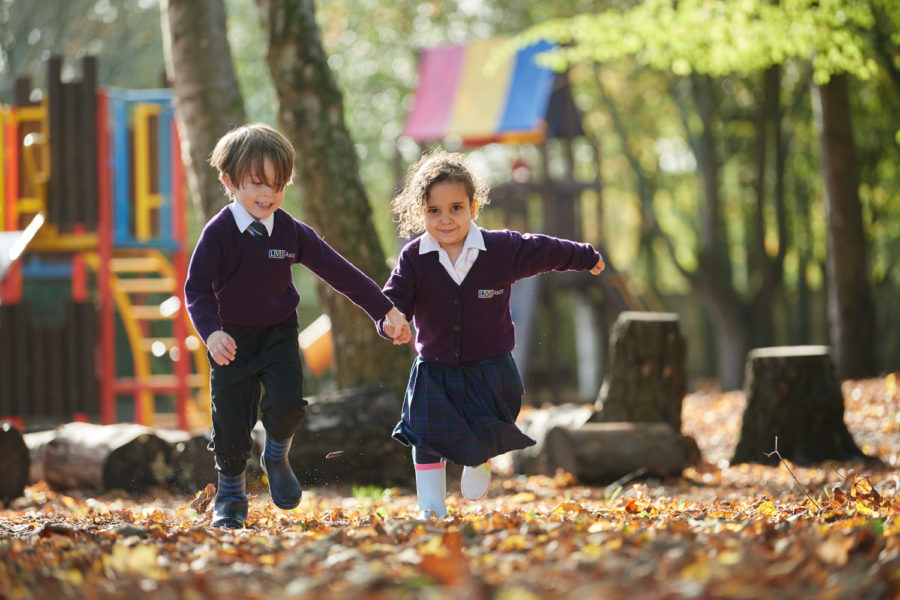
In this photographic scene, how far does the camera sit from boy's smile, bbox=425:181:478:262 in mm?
5023

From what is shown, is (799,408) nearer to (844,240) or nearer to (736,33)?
Result: (736,33)

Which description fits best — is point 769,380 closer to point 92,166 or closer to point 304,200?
point 304,200

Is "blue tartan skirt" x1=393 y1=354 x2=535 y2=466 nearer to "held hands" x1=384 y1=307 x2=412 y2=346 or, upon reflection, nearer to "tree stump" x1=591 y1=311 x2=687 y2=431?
"held hands" x1=384 y1=307 x2=412 y2=346

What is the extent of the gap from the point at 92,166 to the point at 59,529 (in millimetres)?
7854

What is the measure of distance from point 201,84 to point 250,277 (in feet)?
16.1

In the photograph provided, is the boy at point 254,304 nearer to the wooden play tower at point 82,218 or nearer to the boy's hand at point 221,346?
the boy's hand at point 221,346

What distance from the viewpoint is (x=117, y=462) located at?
24.6ft

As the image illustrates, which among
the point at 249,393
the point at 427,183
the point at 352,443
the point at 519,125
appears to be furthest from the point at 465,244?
the point at 519,125

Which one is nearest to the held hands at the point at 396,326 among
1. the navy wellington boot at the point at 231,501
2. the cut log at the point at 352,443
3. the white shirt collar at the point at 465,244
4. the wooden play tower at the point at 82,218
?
the white shirt collar at the point at 465,244

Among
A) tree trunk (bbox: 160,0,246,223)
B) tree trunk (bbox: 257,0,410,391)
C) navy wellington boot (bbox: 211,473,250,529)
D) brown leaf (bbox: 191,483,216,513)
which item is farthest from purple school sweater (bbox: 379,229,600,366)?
tree trunk (bbox: 160,0,246,223)

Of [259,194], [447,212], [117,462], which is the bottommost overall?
[117,462]

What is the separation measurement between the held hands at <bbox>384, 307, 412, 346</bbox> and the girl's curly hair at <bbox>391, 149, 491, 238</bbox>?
483 millimetres

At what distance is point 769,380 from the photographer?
8430 millimetres

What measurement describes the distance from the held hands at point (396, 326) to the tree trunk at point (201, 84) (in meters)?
4.51
